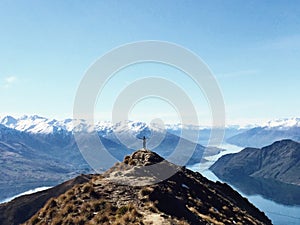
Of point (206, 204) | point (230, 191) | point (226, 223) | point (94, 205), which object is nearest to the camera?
point (94, 205)

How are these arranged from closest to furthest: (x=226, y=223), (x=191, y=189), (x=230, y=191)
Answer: (x=226, y=223), (x=191, y=189), (x=230, y=191)

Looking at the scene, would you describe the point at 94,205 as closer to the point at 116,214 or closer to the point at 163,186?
the point at 116,214

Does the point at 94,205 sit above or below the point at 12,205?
above

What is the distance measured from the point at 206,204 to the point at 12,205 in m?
111

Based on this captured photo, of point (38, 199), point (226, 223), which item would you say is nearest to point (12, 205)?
point (38, 199)

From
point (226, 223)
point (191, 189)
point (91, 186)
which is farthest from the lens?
point (191, 189)

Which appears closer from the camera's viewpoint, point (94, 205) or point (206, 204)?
point (94, 205)

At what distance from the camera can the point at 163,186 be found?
158ft

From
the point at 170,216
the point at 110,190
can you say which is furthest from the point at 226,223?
the point at 110,190

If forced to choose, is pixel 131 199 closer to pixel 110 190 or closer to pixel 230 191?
pixel 110 190

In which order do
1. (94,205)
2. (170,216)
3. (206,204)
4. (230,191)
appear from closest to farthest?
(170,216) → (94,205) → (206,204) → (230,191)

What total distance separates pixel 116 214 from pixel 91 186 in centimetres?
1044

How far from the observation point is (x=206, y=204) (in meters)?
49.5

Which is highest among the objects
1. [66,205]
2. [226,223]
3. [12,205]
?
[66,205]
